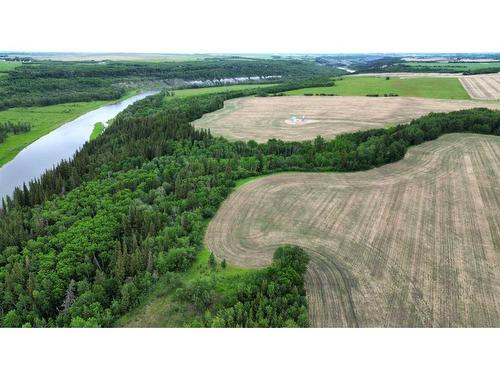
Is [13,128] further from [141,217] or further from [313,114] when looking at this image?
[313,114]

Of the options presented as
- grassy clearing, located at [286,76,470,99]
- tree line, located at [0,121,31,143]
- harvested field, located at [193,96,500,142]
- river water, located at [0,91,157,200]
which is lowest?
Result: river water, located at [0,91,157,200]

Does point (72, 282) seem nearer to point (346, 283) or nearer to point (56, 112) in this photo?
point (346, 283)

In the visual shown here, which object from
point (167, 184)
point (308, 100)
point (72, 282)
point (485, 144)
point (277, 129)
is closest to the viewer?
point (72, 282)

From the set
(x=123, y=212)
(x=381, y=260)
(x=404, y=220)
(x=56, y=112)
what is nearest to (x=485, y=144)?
(x=404, y=220)

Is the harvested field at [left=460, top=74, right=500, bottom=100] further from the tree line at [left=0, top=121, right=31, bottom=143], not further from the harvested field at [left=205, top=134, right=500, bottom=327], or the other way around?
the tree line at [left=0, top=121, right=31, bottom=143]

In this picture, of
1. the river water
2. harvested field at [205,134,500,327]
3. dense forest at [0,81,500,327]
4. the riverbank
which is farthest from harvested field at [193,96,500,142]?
the riverbank

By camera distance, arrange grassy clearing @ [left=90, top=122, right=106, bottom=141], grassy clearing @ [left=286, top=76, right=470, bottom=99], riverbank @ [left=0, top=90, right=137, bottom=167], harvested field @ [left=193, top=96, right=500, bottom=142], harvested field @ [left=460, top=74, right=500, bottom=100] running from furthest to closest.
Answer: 1. grassy clearing @ [left=286, top=76, right=470, bottom=99]
2. harvested field @ [left=460, top=74, right=500, bottom=100]
3. grassy clearing @ [left=90, top=122, right=106, bottom=141]
4. harvested field @ [left=193, top=96, right=500, bottom=142]
5. riverbank @ [left=0, top=90, right=137, bottom=167]

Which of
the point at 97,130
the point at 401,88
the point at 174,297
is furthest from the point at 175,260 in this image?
the point at 401,88

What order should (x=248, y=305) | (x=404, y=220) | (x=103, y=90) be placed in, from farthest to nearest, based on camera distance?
1. (x=103, y=90)
2. (x=404, y=220)
3. (x=248, y=305)
